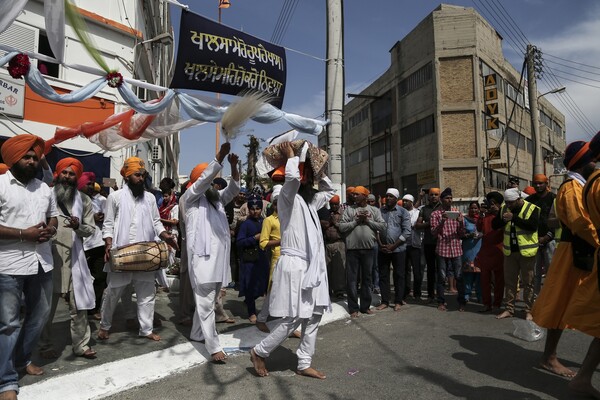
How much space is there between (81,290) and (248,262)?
7.70 feet

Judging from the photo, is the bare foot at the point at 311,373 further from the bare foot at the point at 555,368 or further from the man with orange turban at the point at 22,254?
the man with orange turban at the point at 22,254

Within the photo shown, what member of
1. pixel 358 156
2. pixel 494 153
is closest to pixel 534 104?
pixel 494 153

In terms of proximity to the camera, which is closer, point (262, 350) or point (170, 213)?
point (262, 350)

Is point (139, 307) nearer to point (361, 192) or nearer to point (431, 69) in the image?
point (361, 192)

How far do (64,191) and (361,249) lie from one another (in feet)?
13.7

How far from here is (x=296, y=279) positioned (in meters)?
4.10

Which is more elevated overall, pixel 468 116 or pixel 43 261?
pixel 468 116

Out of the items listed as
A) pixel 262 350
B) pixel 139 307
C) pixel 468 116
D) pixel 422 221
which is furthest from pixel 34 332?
pixel 468 116

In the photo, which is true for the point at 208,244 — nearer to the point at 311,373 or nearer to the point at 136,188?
the point at 136,188

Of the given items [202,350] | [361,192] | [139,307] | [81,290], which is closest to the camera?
[81,290]

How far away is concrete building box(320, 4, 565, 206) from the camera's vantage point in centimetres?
2736

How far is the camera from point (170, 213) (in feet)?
27.4

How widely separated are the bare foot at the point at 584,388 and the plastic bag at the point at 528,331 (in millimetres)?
1799

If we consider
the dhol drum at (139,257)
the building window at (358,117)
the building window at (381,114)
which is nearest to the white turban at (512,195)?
the dhol drum at (139,257)
